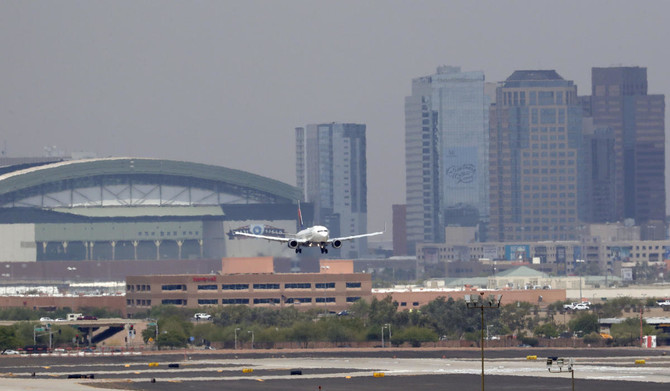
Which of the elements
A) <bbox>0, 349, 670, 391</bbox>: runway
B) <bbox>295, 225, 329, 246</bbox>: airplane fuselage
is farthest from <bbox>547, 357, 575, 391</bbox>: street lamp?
<bbox>295, 225, 329, 246</bbox>: airplane fuselage

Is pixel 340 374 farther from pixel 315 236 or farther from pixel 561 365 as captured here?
pixel 561 365

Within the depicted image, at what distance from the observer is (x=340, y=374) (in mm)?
172500

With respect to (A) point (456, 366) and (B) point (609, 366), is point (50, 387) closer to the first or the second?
(A) point (456, 366)

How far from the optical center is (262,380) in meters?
166

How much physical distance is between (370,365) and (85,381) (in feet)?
125

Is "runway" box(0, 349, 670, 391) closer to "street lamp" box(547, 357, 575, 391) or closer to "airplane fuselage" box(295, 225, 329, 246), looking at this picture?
"street lamp" box(547, 357, 575, 391)

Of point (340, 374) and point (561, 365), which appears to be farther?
point (340, 374)

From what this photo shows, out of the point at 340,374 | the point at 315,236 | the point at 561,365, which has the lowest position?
the point at 340,374

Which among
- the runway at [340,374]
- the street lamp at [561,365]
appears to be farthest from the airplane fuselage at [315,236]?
the street lamp at [561,365]

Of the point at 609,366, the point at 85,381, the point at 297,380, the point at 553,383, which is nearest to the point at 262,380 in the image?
the point at 297,380

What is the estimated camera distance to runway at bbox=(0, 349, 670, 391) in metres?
156

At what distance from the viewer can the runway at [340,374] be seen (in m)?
156

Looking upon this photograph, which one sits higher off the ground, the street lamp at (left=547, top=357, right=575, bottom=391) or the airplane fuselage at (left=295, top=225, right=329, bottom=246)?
the airplane fuselage at (left=295, top=225, right=329, bottom=246)

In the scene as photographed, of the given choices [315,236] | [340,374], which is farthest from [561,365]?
[340,374]
